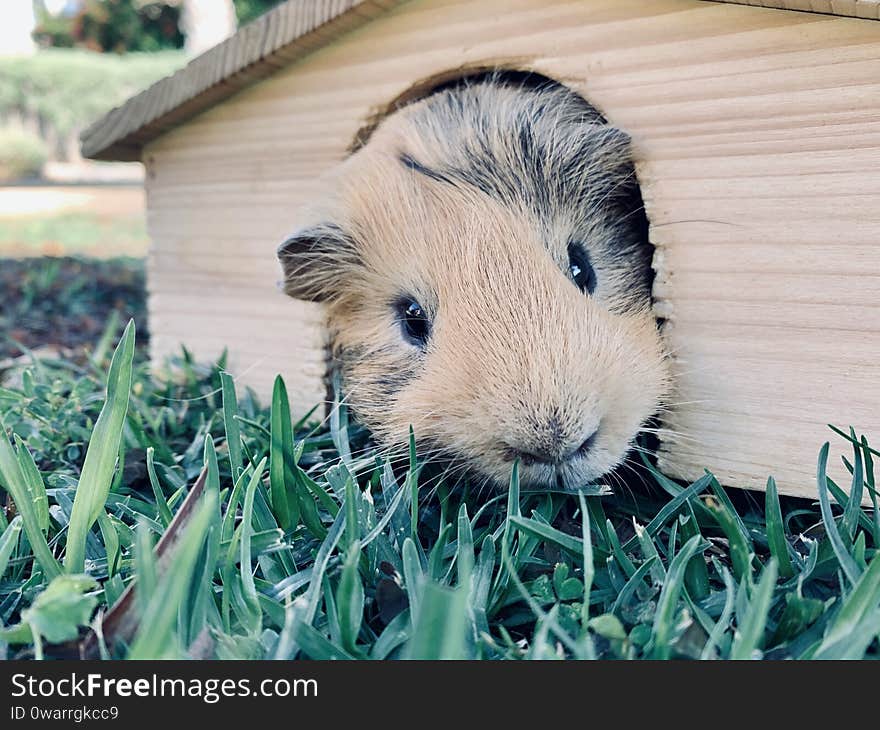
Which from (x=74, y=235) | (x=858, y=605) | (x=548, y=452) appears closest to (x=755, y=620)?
(x=858, y=605)

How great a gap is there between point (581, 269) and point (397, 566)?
101cm

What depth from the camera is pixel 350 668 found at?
3.82 ft

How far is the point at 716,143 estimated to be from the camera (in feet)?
6.37

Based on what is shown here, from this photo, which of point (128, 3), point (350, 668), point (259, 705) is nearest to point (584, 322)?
point (350, 668)

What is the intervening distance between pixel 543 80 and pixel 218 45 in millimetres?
1128

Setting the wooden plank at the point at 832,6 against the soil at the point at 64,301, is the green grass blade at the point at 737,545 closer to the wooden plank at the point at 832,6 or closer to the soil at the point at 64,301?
the wooden plank at the point at 832,6

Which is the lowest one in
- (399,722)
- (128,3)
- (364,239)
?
(399,722)

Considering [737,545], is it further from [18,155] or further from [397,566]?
[18,155]

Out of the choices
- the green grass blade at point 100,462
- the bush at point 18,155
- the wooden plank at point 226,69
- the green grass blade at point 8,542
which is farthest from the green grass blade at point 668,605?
the bush at point 18,155

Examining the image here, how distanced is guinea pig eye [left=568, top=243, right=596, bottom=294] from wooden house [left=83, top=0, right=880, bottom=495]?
0.60ft

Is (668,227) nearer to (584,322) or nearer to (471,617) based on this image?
(584,322)

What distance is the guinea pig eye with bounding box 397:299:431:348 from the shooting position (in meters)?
2.13

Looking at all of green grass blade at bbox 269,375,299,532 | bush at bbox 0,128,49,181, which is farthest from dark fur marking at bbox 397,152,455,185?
bush at bbox 0,128,49,181

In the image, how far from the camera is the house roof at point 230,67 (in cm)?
240
